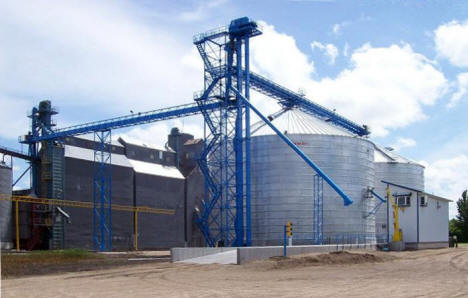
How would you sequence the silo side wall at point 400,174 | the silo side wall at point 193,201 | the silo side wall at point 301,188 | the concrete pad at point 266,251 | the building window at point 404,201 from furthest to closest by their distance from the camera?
the silo side wall at point 193,201 → the silo side wall at point 400,174 → the building window at point 404,201 → the silo side wall at point 301,188 → the concrete pad at point 266,251

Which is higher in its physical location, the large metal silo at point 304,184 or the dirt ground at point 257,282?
the large metal silo at point 304,184

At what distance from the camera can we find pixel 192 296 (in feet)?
54.6

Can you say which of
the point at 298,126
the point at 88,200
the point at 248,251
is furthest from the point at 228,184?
the point at 88,200

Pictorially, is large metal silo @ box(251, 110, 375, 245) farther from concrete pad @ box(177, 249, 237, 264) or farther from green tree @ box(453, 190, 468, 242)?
green tree @ box(453, 190, 468, 242)

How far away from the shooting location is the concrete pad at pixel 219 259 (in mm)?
31828

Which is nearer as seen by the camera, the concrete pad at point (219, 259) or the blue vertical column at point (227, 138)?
the concrete pad at point (219, 259)

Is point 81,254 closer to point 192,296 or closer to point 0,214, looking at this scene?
point 0,214

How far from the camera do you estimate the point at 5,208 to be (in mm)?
52000

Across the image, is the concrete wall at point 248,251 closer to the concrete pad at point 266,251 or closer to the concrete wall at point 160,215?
the concrete pad at point 266,251

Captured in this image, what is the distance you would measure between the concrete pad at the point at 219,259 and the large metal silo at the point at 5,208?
25.5 m

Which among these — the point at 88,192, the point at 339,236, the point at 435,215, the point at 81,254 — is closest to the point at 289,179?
the point at 339,236

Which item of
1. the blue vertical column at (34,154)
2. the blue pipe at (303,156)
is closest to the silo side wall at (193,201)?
the blue vertical column at (34,154)

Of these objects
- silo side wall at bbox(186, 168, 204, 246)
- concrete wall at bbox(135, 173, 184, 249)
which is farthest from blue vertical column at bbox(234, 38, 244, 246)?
silo side wall at bbox(186, 168, 204, 246)

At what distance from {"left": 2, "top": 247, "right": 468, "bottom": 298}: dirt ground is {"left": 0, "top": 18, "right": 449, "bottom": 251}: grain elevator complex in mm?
13464
